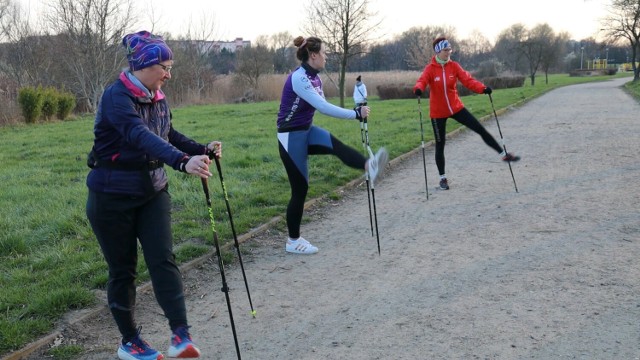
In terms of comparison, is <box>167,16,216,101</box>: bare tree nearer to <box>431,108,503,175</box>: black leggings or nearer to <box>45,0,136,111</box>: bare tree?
<box>45,0,136,111</box>: bare tree

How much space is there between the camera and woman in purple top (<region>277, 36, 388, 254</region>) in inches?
215

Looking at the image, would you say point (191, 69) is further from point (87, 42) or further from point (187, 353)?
point (187, 353)

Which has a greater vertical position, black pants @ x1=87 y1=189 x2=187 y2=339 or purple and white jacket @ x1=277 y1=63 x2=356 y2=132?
purple and white jacket @ x1=277 y1=63 x2=356 y2=132

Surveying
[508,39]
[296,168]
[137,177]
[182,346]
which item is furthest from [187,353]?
[508,39]

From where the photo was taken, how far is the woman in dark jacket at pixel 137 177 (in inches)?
130

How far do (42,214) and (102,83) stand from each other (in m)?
27.1

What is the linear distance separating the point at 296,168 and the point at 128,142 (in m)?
2.64

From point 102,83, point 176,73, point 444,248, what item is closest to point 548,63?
point 176,73

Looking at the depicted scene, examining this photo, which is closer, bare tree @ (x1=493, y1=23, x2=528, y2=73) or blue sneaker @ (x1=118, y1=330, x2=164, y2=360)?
blue sneaker @ (x1=118, y1=330, x2=164, y2=360)

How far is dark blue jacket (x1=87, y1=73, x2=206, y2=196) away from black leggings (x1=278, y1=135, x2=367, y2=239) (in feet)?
7.35

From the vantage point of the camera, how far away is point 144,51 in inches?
133

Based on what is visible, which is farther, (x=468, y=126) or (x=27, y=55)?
(x=27, y=55)

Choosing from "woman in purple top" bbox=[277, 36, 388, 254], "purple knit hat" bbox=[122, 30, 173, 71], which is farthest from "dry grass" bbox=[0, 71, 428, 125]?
"purple knit hat" bbox=[122, 30, 173, 71]

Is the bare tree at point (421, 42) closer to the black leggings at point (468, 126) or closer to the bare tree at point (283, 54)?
the bare tree at point (283, 54)
